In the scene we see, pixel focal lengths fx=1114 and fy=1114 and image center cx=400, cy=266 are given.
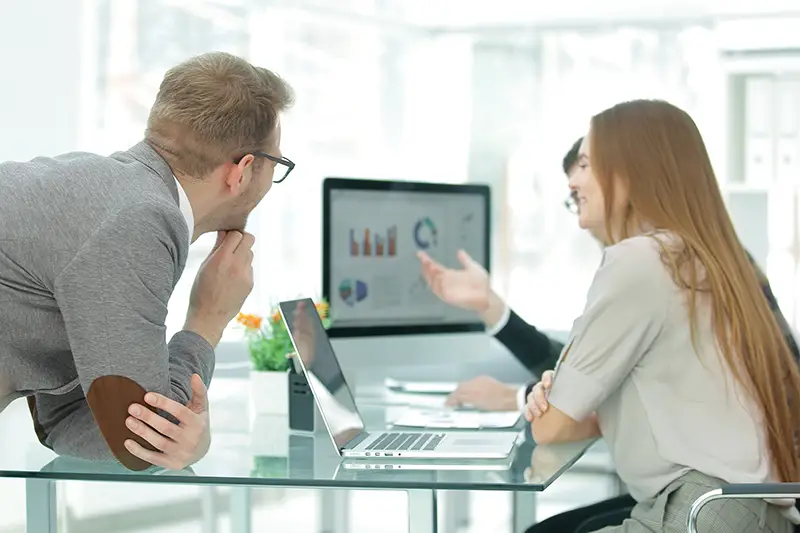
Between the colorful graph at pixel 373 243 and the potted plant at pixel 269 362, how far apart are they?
439mm

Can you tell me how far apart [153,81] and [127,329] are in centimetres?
315

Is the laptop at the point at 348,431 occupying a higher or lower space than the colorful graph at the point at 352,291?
lower

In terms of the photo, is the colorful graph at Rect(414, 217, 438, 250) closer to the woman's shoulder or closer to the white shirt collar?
the woman's shoulder

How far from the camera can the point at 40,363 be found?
61.7 inches

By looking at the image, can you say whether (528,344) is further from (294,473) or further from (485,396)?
(294,473)

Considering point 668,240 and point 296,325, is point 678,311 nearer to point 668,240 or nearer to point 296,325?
point 668,240

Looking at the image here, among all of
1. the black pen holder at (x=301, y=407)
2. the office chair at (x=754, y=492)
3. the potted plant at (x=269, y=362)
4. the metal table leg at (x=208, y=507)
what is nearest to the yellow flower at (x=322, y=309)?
the potted plant at (x=269, y=362)

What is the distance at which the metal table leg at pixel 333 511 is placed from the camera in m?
4.00

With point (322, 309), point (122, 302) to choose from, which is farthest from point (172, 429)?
point (322, 309)

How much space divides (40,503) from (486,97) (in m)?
3.54

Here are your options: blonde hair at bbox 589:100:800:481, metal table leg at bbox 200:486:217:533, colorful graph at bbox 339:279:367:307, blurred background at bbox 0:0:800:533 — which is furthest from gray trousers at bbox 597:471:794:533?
metal table leg at bbox 200:486:217:533

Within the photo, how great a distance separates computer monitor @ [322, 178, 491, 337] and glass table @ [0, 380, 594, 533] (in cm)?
70

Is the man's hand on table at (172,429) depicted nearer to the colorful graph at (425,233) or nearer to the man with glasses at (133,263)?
the man with glasses at (133,263)

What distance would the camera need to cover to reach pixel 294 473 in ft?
5.88
